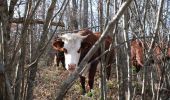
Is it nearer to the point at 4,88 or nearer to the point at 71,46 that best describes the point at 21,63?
the point at 4,88

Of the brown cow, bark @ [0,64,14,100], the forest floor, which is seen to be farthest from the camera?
the forest floor

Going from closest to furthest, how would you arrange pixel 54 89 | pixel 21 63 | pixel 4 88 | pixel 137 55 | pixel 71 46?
pixel 4 88
pixel 21 63
pixel 137 55
pixel 71 46
pixel 54 89

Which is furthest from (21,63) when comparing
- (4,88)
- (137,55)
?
(137,55)

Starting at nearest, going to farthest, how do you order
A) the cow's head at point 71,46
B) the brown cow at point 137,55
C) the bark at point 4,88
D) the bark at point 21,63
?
1. the bark at point 4,88
2. the bark at point 21,63
3. the brown cow at point 137,55
4. the cow's head at point 71,46

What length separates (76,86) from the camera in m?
6.88

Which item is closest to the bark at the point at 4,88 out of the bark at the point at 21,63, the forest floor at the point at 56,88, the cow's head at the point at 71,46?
the bark at the point at 21,63

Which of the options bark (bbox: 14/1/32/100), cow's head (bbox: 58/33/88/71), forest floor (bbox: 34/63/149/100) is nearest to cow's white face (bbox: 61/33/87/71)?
cow's head (bbox: 58/33/88/71)

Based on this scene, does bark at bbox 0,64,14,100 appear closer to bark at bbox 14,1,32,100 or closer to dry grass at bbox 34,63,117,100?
bark at bbox 14,1,32,100

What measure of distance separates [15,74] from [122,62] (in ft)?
4.91

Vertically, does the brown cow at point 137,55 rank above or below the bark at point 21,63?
below

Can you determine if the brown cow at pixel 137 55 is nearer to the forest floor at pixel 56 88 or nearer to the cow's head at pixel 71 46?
the forest floor at pixel 56 88

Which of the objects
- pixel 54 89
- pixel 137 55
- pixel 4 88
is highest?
pixel 4 88

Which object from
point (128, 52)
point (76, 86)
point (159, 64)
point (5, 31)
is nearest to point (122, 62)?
point (159, 64)

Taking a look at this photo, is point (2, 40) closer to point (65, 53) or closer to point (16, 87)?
point (16, 87)
